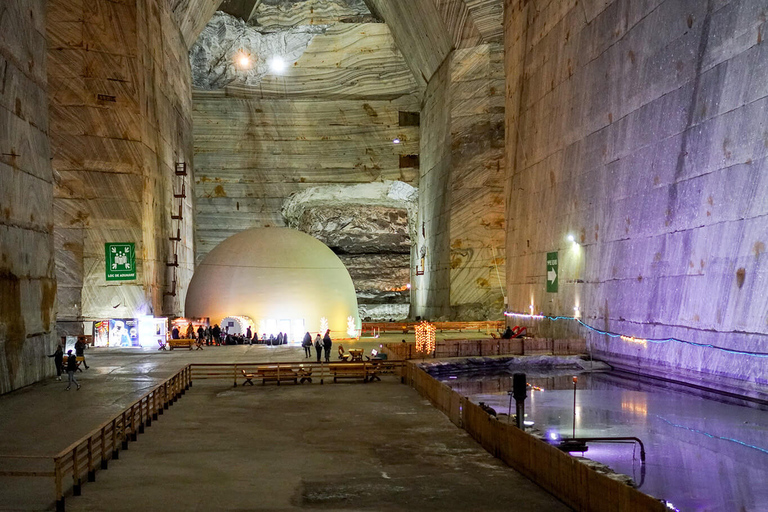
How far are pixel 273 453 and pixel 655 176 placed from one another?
15.7 m

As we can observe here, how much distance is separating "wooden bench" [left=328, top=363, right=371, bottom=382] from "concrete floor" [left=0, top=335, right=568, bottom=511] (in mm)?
1167

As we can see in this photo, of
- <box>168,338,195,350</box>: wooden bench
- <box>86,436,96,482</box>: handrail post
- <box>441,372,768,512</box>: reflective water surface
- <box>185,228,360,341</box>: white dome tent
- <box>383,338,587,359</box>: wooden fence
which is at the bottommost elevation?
<box>441,372,768,512</box>: reflective water surface

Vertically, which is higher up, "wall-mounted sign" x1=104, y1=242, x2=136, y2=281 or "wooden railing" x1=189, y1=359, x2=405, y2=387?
"wall-mounted sign" x1=104, y1=242, x2=136, y2=281

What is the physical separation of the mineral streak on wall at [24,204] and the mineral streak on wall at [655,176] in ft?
60.9

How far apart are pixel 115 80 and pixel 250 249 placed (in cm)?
1041

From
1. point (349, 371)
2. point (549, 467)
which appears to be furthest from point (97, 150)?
point (549, 467)

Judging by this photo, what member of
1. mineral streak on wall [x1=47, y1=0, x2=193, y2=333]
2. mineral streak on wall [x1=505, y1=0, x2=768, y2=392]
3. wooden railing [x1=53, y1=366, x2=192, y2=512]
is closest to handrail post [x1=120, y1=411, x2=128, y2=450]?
wooden railing [x1=53, y1=366, x2=192, y2=512]

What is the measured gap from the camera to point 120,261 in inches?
1452

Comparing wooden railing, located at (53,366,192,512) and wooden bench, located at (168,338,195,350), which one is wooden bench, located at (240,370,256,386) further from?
wooden bench, located at (168,338,195,350)

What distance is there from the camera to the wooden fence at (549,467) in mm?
8570

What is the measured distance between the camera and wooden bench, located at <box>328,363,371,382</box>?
940 inches

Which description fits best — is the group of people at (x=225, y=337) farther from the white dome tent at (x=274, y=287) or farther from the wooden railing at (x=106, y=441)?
the wooden railing at (x=106, y=441)

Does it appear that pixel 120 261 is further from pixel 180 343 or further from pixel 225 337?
pixel 225 337

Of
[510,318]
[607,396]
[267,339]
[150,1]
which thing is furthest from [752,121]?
[150,1]
